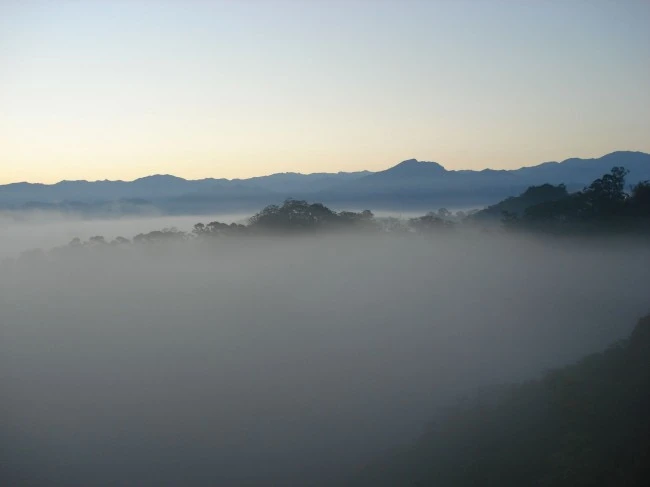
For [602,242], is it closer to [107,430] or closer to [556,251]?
[556,251]

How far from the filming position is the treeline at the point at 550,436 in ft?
39.9

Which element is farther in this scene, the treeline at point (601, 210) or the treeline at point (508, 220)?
the treeline at point (508, 220)

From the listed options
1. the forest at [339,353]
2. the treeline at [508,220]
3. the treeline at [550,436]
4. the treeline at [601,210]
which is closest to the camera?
the treeline at [550,436]

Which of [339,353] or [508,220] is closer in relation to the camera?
[339,353]

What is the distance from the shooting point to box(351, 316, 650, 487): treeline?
1215 cm

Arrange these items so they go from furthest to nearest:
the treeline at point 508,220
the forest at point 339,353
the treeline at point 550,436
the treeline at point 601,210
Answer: the treeline at point 508,220 < the treeline at point 601,210 < the forest at point 339,353 < the treeline at point 550,436

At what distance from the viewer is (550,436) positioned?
573 inches

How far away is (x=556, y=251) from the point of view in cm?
4022

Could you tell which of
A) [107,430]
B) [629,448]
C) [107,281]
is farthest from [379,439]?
[107,281]

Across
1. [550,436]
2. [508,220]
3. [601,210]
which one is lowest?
[550,436]

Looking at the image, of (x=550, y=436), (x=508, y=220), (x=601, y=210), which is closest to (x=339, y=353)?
(x=550, y=436)

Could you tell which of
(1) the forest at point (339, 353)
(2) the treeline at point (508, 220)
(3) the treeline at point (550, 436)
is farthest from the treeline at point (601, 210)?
(3) the treeline at point (550, 436)

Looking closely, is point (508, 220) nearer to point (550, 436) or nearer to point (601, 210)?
point (601, 210)

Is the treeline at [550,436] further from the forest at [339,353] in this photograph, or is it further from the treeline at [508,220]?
the treeline at [508,220]
